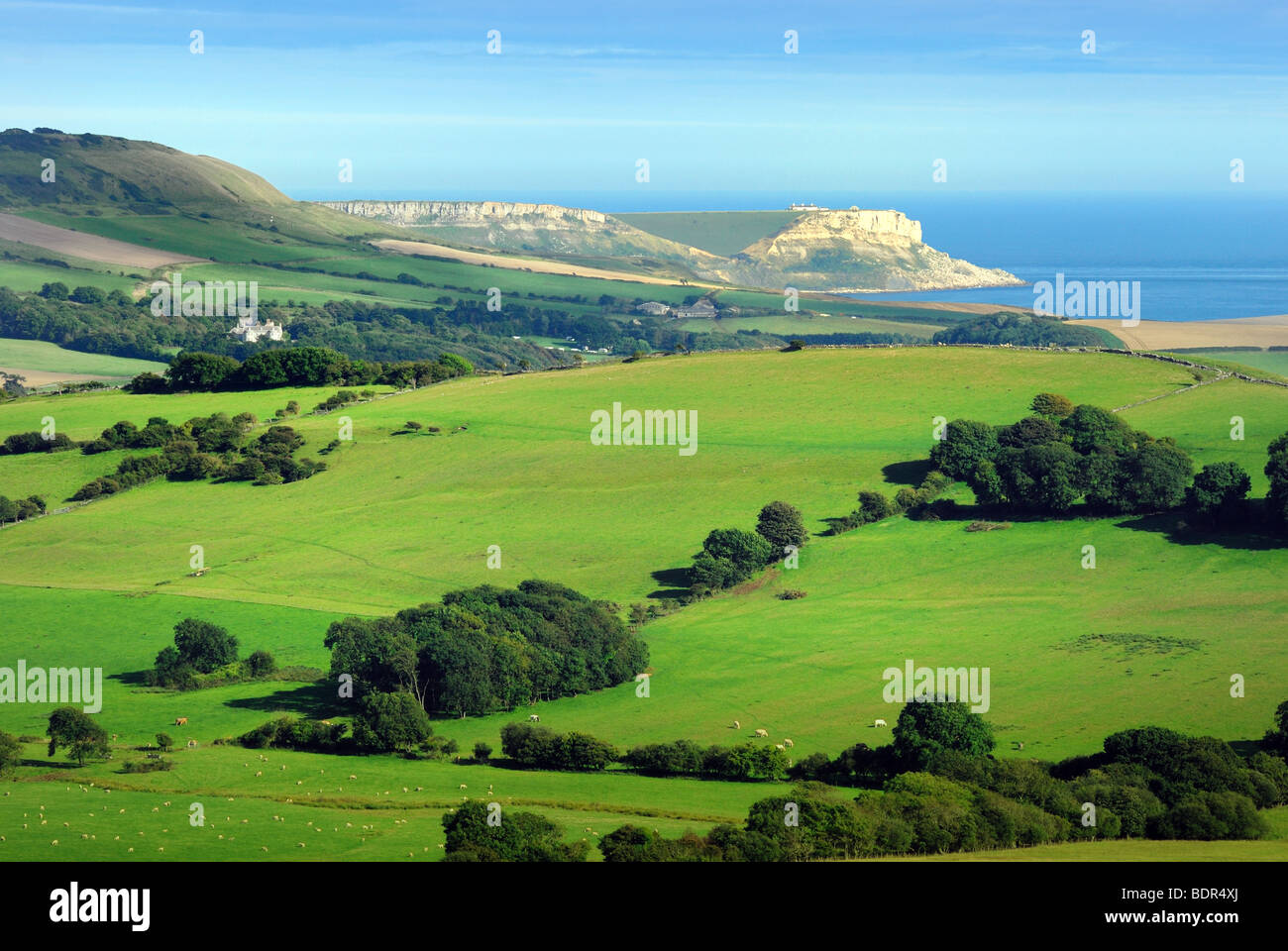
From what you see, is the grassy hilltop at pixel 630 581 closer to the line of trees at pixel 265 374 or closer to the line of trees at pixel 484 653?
the line of trees at pixel 484 653

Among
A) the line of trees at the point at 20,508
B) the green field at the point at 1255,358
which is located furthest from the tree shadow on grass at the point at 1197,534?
the line of trees at the point at 20,508

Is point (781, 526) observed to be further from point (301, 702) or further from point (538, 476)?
point (301, 702)

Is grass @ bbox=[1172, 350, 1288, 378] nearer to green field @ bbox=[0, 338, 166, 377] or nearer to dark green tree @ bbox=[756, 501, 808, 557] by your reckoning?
dark green tree @ bbox=[756, 501, 808, 557]

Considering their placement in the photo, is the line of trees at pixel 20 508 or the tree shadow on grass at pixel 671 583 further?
the line of trees at pixel 20 508

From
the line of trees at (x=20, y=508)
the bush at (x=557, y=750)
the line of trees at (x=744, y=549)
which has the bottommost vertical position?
the bush at (x=557, y=750)

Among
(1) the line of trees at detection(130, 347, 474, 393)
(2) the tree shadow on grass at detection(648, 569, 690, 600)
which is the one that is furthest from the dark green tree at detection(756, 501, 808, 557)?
(1) the line of trees at detection(130, 347, 474, 393)

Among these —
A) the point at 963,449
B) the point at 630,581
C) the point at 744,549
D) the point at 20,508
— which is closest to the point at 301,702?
the point at 630,581
